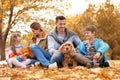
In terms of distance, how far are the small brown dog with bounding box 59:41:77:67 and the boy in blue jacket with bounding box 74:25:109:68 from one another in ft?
0.44

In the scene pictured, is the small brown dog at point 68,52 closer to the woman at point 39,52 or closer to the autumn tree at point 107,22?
the woman at point 39,52

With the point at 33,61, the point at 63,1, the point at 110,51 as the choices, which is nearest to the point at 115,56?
the point at 110,51

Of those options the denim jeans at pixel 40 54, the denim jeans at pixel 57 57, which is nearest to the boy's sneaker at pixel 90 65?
the denim jeans at pixel 57 57

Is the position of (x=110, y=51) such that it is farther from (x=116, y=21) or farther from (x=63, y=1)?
(x=63, y=1)

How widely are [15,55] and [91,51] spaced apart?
1955 mm

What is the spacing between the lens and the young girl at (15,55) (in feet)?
26.0

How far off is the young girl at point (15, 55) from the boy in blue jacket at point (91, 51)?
4.53 feet

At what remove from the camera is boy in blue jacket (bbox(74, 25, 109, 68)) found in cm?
722

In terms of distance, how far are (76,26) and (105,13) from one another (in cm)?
233

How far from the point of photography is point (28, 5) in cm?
2150

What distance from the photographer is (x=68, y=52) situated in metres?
7.31

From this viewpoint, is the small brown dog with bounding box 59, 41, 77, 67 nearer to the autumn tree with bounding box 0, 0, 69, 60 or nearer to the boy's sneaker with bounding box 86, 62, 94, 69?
the boy's sneaker with bounding box 86, 62, 94, 69

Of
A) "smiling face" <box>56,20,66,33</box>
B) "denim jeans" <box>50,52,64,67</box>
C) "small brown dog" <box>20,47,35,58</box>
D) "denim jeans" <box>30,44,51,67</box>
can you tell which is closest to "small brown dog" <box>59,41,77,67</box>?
"denim jeans" <box>50,52,64,67</box>

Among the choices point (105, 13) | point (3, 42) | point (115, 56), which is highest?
point (105, 13)
